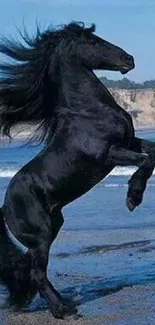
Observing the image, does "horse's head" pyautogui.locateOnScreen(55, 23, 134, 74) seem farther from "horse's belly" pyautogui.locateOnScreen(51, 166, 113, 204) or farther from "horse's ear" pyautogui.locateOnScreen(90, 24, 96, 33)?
"horse's belly" pyautogui.locateOnScreen(51, 166, 113, 204)

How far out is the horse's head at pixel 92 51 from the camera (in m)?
6.84

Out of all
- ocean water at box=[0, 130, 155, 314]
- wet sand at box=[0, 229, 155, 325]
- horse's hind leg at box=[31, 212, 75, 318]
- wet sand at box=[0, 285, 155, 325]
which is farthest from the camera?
ocean water at box=[0, 130, 155, 314]

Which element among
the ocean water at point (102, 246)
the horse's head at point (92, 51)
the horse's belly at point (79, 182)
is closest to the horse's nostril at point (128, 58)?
the horse's head at point (92, 51)

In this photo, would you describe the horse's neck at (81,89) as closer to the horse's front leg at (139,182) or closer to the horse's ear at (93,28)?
the horse's ear at (93,28)

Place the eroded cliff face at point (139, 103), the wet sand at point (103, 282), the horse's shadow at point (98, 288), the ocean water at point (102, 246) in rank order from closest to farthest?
the wet sand at point (103, 282)
the horse's shadow at point (98, 288)
the ocean water at point (102, 246)
the eroded cliff face at point (139, 103)

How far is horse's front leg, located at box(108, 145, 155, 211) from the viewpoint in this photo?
6.67 m

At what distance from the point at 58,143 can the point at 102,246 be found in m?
3.88

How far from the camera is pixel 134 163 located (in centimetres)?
669

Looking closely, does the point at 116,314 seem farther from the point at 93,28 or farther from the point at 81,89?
the point at 93,28

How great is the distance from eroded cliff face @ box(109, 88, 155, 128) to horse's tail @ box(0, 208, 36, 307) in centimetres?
8928

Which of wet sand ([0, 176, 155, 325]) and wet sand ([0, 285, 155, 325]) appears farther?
wet sand ([0, 176, 155, 325])

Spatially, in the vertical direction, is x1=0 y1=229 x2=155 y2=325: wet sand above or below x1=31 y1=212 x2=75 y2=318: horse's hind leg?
below

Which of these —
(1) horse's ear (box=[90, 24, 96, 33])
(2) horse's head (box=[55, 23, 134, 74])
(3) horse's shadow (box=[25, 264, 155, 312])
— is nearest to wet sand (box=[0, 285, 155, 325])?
(3) horse's shadow (box=[25, 264, 155, 312])

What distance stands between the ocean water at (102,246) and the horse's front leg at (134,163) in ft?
3.06
